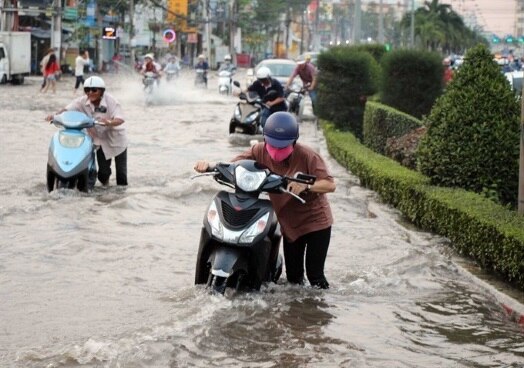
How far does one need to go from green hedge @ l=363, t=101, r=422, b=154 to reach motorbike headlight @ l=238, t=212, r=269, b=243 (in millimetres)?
10804

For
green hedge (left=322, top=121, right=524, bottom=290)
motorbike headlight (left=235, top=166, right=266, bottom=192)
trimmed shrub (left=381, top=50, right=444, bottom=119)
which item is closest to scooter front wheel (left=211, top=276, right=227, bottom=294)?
motorbike headlight (left=235, top=166, right=266, bottom=192)

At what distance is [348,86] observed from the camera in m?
25.5

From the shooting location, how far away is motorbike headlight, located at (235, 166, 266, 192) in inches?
310

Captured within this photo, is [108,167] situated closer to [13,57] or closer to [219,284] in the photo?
[219,284]

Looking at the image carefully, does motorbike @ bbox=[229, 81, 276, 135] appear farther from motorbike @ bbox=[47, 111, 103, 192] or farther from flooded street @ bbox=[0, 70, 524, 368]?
motorbike @ bbox=[47, 111, 103, 192]

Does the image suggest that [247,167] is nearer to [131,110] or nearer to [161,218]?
[161,218]

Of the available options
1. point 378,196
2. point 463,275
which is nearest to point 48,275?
point 463,275

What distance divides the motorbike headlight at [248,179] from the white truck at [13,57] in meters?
39.9

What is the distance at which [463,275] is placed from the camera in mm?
10406

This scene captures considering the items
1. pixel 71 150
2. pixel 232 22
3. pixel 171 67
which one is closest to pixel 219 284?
pixel 71 150

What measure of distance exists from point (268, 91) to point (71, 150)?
8.27 metres

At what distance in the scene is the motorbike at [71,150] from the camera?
44.0ft

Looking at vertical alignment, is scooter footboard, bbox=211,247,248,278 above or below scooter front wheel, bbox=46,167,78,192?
above

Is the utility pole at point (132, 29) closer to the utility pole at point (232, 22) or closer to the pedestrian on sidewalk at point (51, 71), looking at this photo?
the utility pole at point (232, 22)
